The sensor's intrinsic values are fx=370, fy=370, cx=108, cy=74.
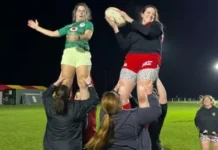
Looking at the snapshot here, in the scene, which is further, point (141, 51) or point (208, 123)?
point (208, 123)

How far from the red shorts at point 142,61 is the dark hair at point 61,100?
1.54 meters

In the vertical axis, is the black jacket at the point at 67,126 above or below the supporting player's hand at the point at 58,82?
below

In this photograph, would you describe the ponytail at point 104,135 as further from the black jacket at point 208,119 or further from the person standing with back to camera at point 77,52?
the black jacket at point 208,119

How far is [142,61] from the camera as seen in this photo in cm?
687

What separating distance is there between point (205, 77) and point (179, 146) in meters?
123

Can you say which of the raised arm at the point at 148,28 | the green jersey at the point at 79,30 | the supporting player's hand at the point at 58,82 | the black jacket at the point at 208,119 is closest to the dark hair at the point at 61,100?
the supporting player's hand at the point at 58,82

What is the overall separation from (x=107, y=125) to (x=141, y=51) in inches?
95.1

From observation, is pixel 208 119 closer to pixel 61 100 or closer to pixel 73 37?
pixel 73 37

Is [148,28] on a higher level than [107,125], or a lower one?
higher

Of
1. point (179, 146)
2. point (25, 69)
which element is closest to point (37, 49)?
point (25, 69)

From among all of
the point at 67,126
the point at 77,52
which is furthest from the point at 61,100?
the point at 77,52

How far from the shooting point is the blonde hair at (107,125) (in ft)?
16.2

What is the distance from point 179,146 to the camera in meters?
12.5

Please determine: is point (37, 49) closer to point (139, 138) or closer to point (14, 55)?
point (14, 55)
